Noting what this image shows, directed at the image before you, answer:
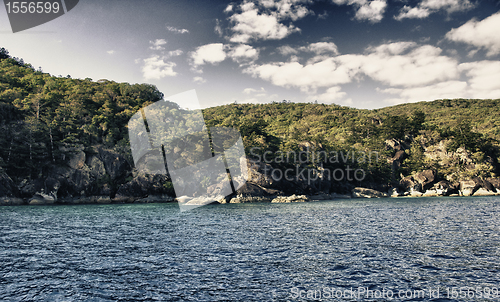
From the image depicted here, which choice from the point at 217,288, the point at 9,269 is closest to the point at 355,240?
the point at 217,288

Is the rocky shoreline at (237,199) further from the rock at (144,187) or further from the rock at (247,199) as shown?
the rock at (144,187)

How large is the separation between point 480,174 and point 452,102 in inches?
4714

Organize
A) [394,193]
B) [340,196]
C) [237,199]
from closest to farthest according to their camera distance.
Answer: [237,199] → [340,196] → [394,193]

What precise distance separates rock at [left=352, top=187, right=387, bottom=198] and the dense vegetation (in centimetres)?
786

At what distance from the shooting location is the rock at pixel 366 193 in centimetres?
7736

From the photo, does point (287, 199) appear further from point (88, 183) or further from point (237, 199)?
point (88, 183)

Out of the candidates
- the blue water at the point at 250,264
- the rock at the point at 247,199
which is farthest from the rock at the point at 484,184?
the blue water at the point at 250,264

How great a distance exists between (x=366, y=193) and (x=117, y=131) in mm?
80601

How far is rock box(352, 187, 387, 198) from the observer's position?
77.4 meters

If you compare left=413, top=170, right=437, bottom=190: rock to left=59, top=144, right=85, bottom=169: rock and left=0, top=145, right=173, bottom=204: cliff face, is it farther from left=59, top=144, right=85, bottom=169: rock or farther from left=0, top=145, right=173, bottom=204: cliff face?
left=59, top=144, right=85, bottom=169: rock

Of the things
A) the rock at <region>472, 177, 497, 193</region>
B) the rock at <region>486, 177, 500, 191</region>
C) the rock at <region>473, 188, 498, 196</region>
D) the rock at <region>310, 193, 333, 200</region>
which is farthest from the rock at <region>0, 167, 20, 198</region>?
the rock at <region>486, 177, 500, 191</region>

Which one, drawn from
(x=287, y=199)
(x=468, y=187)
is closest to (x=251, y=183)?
(x=287, y=199)

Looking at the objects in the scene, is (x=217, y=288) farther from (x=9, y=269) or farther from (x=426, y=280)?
(x=9, y=269)

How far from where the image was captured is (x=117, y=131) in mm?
75812
